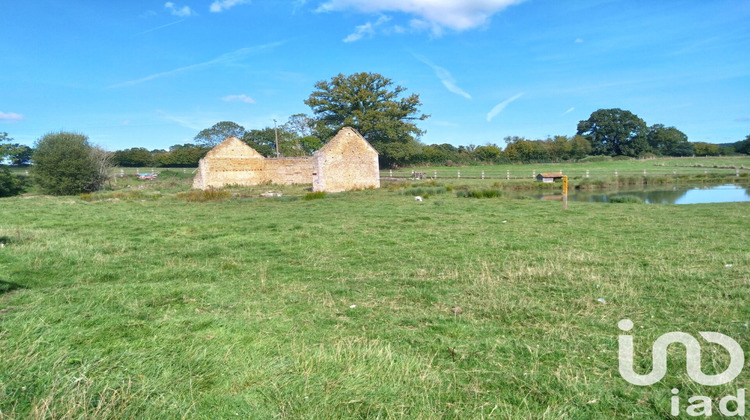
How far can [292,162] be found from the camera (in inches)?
1463

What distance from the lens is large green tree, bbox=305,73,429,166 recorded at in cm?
5334

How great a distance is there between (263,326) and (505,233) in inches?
266

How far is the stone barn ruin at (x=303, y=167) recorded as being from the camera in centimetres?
2756

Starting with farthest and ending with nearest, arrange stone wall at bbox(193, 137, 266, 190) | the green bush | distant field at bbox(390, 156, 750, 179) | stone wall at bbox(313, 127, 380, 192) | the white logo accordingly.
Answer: distant field at bbox(390, 156, 750, 179), stone wall at bbox(193, 137, 266, 190), the green bush, stone wall at bbox(313, 127, 380, 192), the white logo

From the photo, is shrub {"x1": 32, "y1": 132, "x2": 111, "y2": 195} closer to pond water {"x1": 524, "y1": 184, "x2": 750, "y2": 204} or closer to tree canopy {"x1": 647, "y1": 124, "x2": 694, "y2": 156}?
pond water {"x1": 524, "y1": 184, "x2": 750, "y2": 204}

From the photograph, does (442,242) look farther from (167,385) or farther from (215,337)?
(167,385)

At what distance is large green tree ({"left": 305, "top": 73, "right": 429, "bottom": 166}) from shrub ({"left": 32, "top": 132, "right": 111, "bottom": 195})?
27.2 metres

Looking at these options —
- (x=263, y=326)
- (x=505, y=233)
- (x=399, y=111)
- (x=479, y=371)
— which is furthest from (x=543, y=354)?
(x=399, y=111)

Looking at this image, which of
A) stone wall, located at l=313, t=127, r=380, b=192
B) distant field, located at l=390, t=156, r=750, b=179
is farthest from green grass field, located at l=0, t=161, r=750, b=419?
distant field, located at l=390, t=156, r=750, b=179

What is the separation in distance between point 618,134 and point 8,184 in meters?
81.2

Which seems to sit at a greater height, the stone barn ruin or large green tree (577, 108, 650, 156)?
large green tree (577, 108, 650, 156)

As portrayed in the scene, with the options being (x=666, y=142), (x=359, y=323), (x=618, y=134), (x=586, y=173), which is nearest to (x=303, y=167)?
(x=586, y=173)

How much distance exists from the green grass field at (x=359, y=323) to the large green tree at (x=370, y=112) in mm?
45911

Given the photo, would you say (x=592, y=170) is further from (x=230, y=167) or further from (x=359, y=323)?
(x=359, y=323)
